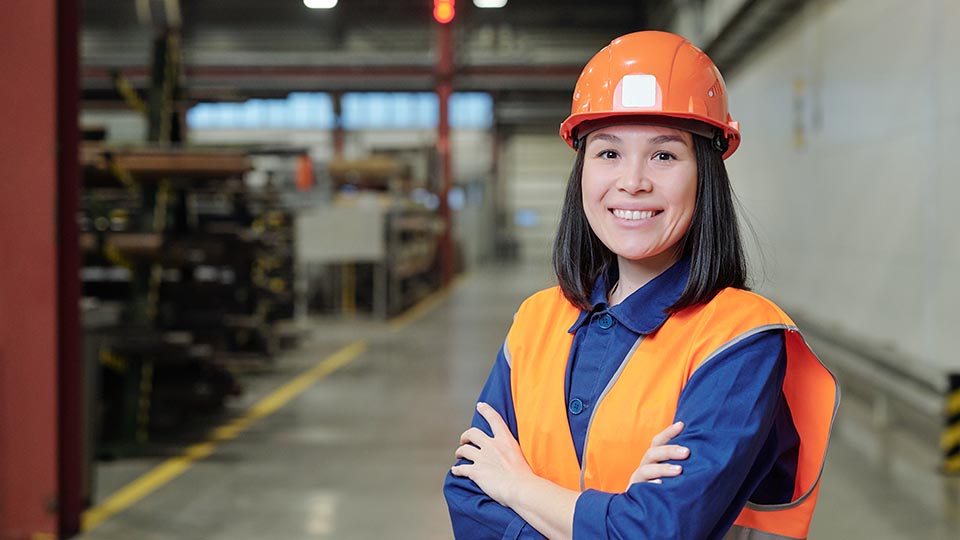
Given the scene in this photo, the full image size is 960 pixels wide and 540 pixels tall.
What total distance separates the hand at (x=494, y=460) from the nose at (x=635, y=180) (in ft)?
1.56

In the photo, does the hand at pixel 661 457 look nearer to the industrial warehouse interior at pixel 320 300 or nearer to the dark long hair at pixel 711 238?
the industrial warehouse interior at pixel 320 300

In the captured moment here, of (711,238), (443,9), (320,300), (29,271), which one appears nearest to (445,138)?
(320,300)

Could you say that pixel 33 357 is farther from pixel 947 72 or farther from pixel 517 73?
pixel 517 73

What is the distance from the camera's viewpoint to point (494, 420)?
1.73 metres

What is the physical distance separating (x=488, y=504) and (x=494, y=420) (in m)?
0.15

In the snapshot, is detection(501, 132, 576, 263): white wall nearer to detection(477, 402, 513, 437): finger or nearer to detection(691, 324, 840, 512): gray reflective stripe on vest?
detection(477, 402, 513, 437): finger

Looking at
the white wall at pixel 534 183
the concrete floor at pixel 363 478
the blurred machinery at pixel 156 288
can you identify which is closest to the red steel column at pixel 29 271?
the concrete floor at pixel 363 478

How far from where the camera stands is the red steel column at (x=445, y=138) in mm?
19766

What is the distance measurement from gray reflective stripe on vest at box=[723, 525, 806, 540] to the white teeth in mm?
538

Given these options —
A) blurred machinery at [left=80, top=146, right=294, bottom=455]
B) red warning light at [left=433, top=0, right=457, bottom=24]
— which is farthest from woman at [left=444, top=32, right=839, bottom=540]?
red warning light at [left=433, top=0, right=457, bottom=24]

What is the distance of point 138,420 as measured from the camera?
655 cm

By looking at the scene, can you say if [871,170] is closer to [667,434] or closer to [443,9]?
[443,9]

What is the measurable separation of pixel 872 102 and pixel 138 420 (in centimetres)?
611

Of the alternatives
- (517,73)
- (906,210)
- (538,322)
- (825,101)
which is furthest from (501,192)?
(538,322)
